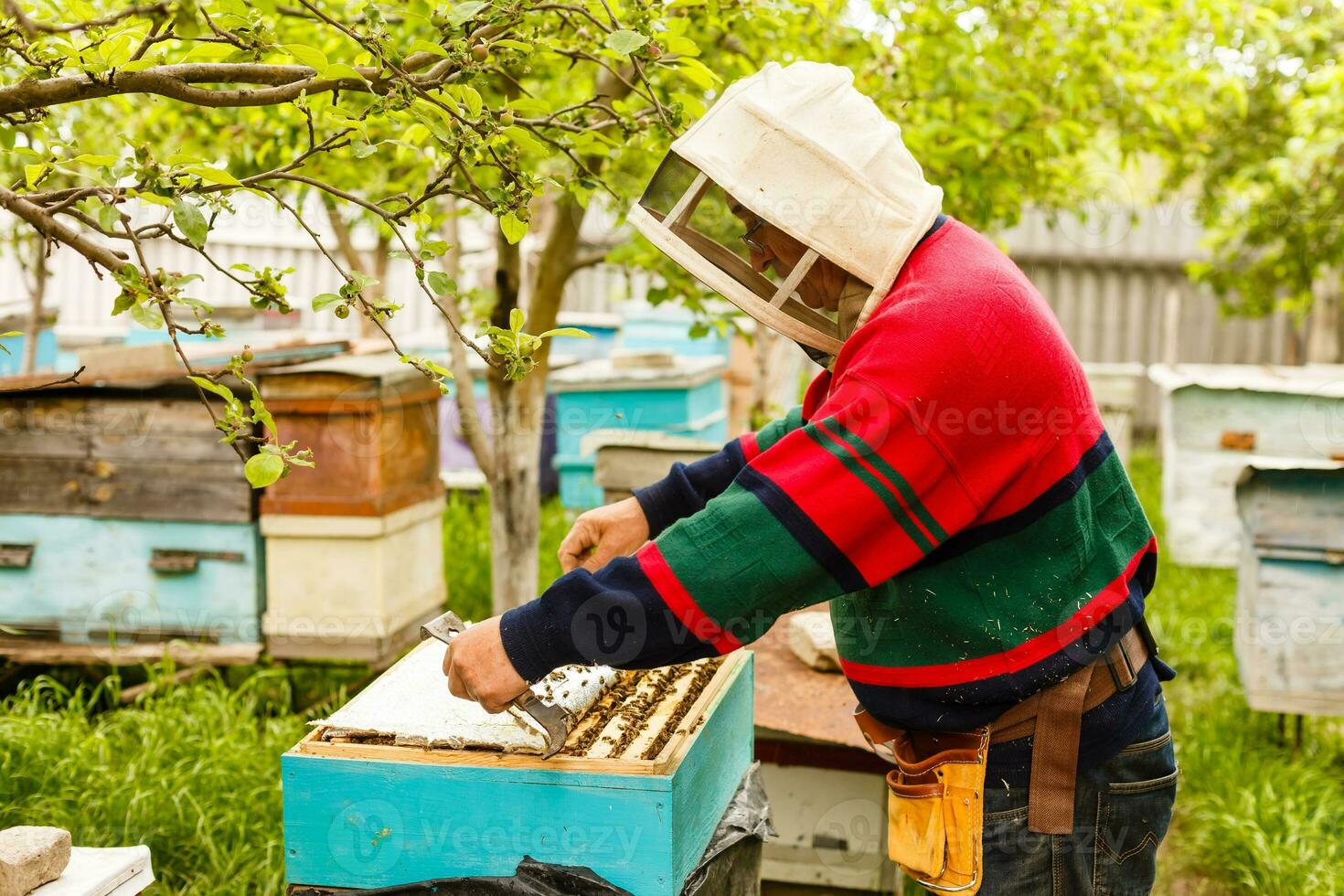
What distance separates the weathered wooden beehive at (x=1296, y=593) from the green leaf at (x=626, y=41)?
314 centimetres

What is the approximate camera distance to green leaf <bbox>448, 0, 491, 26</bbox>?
5.99ft

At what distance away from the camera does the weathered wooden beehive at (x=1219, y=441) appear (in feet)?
21.4

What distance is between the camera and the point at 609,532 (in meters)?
2.37

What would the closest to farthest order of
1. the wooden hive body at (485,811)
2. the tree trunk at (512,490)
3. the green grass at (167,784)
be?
the wooden hive body at (485,811), the green grass at (167,784), the tree trunk at (512,490)

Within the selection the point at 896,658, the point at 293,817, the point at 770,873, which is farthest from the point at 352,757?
the point at 770,873

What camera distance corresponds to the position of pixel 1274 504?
13.7 feet

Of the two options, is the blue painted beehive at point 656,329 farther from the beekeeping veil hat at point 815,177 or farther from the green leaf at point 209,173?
the green leaf at point 209,173

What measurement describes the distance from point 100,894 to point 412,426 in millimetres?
2709

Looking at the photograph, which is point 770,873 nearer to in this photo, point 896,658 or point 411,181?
point 896,658

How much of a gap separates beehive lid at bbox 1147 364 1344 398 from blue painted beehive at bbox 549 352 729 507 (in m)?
2.77

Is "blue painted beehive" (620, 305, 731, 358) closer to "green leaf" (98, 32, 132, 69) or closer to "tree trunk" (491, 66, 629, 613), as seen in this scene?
"tree trunk" (491, 66, 629, 613)

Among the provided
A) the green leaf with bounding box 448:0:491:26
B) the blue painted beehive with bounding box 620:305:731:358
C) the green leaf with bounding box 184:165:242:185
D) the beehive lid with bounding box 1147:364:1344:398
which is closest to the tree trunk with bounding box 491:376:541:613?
Answer: the green leaf with bounding box 448:0:491:26

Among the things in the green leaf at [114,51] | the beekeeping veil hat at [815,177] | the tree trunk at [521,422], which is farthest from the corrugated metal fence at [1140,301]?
the green leaf at [114,51]

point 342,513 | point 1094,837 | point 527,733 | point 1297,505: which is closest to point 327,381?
point 342,513
